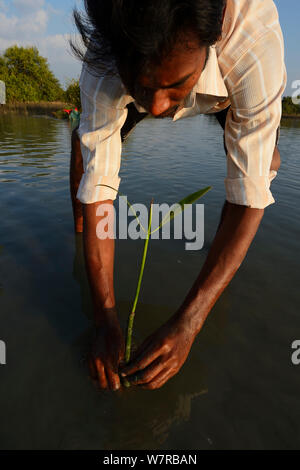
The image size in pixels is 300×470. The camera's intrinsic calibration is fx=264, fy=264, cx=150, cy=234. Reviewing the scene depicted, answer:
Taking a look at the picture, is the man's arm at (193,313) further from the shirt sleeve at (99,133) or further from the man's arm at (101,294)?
the shirt sleeve at (99,133)

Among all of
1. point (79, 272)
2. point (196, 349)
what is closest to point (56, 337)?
point (79, 272)

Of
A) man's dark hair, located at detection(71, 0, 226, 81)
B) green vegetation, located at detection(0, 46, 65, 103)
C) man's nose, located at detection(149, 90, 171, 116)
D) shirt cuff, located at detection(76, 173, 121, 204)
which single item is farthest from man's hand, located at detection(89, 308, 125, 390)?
green vegetation, located at detection(0, 46, 65, 103)

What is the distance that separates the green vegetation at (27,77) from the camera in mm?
33656

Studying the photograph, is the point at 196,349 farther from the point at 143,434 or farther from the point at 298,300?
the point at 298,300

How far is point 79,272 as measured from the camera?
2.05m

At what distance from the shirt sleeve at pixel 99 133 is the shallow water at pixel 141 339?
0.84m

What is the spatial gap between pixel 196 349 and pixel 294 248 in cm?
149

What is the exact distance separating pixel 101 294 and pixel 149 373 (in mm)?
410

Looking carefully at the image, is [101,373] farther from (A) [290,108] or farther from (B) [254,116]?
(A) [290,108]

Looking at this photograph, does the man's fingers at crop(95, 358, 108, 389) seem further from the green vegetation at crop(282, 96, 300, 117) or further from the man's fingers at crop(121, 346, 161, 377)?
the green vegetation at crop(282, 96, 300, 117)

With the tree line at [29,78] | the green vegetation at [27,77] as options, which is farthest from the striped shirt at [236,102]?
the green vegetation at [27,77]

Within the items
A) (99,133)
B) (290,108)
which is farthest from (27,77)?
(99,133)

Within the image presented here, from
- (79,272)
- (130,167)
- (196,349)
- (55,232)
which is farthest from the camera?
(130,167)
